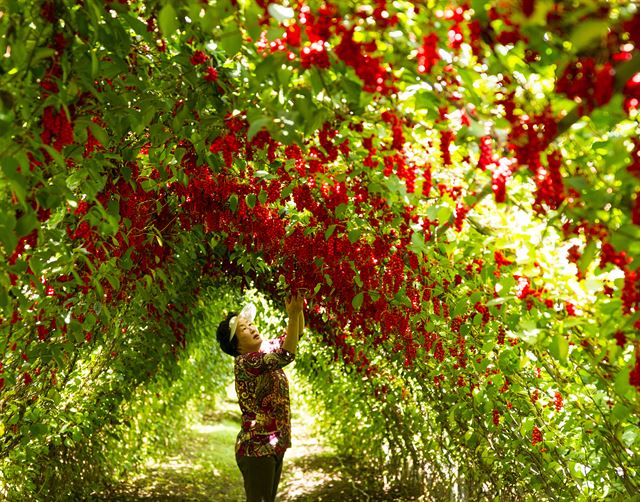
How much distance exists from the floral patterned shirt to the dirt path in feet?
10.8

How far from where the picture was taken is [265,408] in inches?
142

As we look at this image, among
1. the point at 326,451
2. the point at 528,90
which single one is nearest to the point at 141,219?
the point at 528,90

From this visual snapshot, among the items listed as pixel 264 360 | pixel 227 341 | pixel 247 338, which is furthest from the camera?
pixel 227 341

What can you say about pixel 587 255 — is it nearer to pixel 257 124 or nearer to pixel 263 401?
pixel 257 124

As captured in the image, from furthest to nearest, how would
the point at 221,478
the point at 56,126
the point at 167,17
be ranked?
the point at 221,478 → the point at 56,126 → the point at 167,17

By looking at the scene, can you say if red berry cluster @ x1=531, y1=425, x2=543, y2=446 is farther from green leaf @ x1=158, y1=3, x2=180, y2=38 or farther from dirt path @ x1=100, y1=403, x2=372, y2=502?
dirt path @ x1=100, y1=403, x2=372, y2=502

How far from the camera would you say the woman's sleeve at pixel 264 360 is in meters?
3.48

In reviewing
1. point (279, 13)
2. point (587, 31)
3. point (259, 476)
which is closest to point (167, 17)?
point (279, 13)

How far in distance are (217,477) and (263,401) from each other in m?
5.03

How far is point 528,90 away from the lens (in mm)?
1459

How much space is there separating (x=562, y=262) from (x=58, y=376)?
289 centimetres

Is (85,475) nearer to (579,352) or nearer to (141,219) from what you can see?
(141,219)

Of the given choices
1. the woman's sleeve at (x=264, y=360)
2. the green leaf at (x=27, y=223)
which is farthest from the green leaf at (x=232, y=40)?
the woman's sleeve at (x=264, y=360)

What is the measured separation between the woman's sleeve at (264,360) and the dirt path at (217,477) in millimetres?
3450
